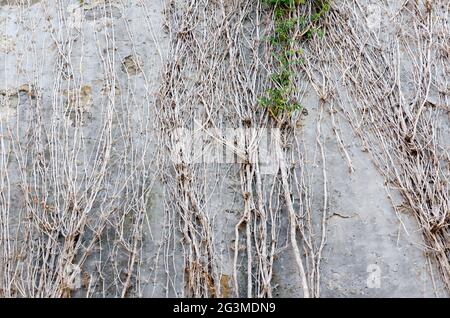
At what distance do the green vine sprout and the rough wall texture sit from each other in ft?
0.26

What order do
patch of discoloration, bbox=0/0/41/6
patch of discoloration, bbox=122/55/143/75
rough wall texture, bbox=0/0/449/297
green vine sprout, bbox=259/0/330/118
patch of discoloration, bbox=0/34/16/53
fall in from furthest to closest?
patch of discoloration, bbox=0/0/41/6 < patch of discoloration, bbox=0/34/16/53 < patch of discoloration, bbox=122/55/143/75 < green vine sprout, bbox=259/0/330/118 < rough wall texture, bbox=0/0/449/297

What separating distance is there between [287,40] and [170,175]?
45.9 inches

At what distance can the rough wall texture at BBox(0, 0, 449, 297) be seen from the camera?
2.29 meters

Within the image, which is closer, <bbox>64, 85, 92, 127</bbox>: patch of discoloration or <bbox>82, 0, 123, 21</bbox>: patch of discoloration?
<bbox>64, 85, 92, 127</bbox>: patch of discoloration

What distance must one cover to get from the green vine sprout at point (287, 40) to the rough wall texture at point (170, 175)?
0.26 feet

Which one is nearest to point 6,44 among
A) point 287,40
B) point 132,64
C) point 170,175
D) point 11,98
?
point 11,98

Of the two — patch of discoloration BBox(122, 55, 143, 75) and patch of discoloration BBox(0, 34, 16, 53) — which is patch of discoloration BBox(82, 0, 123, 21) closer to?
patch of discoloration BBox(122, 55, 143, 75)

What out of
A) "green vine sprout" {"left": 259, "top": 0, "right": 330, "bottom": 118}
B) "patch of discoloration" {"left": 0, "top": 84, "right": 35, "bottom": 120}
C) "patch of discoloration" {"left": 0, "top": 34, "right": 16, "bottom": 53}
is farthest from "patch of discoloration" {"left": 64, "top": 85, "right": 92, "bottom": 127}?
"green vine sprout" {"left": 259, "top": 0, "right": 330, "bottom": 118}

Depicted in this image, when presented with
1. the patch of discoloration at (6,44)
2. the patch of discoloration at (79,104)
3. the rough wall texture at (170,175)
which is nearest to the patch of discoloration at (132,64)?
the rough wall texture at (170,175)

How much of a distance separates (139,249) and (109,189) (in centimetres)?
39
